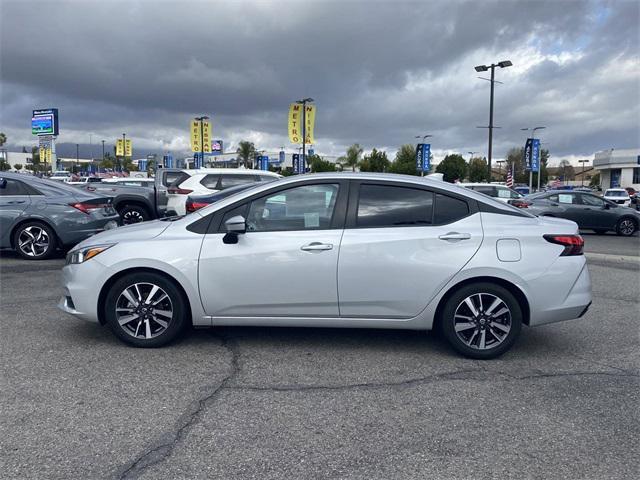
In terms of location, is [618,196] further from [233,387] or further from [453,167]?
[453,167]

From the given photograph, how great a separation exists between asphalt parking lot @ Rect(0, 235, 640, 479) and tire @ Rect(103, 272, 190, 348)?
160 millimetres

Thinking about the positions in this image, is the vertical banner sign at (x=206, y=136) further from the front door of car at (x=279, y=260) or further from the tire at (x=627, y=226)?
the front door of car at (x=279, y=260)

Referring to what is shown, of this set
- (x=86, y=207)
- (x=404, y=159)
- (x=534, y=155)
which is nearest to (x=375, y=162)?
(x=404, y=159)

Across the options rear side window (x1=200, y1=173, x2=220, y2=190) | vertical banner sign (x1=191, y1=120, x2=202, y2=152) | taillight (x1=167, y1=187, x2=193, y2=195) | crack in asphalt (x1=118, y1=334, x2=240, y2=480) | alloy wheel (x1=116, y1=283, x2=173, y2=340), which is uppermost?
vertical banner sign (x1=191, y1=120, x2=202, y2=152)

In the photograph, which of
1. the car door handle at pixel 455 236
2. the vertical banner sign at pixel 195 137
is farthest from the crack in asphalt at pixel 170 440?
the vertical banner sign at pixel 195 137

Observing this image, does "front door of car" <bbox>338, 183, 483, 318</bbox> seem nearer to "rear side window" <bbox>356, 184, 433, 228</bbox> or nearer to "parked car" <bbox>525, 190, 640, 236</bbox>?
"rear side window" <bbox>356, 184, 433, 228</bbox>

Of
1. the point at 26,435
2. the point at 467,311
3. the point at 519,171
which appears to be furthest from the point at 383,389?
the point at 519,171

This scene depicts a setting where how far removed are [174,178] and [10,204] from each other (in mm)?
A: 4701

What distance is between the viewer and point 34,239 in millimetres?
9617

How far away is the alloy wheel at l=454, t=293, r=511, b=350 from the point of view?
4539mm

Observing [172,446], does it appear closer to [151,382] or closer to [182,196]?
[151,382]

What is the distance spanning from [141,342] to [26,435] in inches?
61.0

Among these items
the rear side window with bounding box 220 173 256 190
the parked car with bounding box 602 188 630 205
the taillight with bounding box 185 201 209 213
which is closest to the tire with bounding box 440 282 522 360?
the taillight with bounding box 185 201 209 213

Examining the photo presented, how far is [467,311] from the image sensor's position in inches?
180
